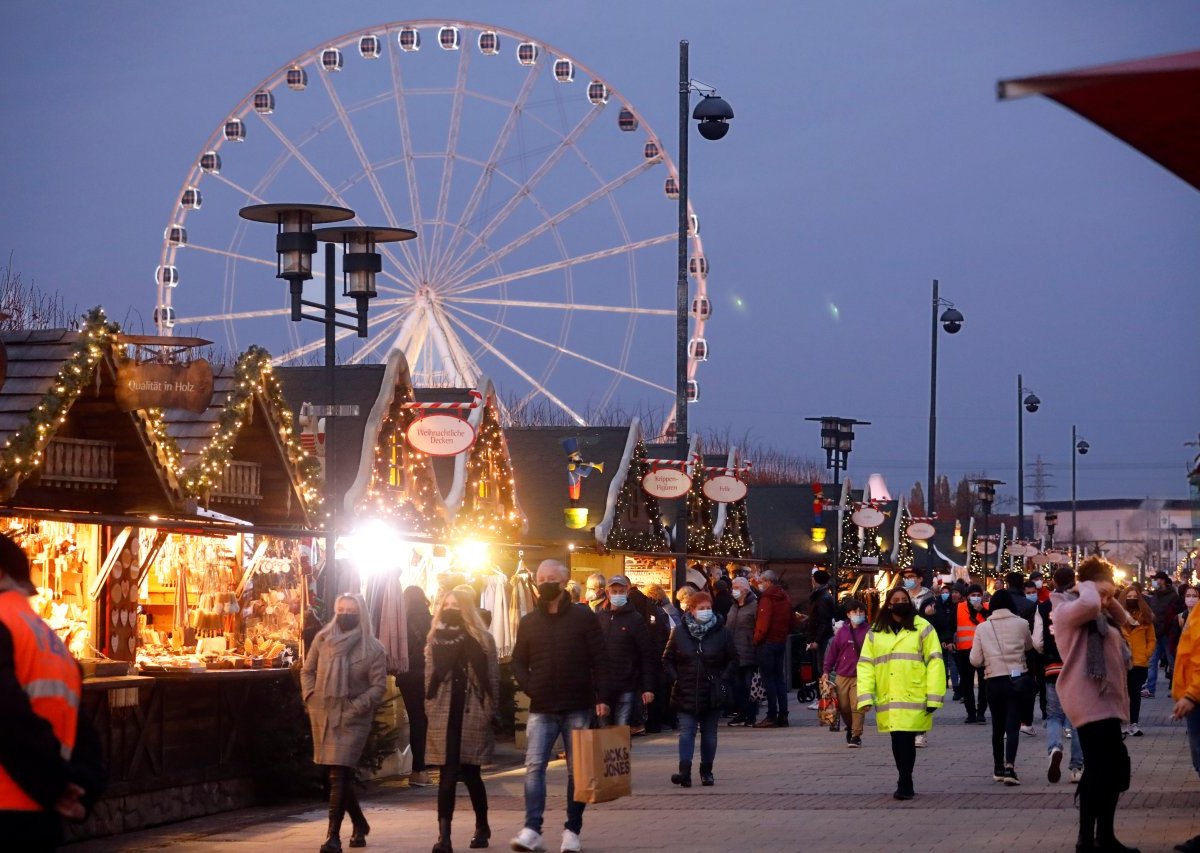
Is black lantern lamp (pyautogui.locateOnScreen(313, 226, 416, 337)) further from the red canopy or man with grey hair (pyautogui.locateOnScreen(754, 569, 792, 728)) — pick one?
the red canopy

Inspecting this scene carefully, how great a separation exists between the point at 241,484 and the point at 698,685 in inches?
179

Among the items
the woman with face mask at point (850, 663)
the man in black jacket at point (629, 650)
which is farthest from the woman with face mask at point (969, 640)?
the man in black jacket at point (629, 650)

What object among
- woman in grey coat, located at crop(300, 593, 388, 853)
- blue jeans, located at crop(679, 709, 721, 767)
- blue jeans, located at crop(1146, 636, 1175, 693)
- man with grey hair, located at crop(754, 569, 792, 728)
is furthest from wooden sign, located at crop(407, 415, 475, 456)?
blue jeans, located at crop(1146, 636, 1175, 693)

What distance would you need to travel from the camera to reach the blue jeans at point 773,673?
84.2 ft

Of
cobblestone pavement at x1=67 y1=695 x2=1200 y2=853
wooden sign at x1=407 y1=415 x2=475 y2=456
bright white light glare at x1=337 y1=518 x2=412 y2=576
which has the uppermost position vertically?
wooden sign at x1=407 y1=415 x2=475 y2=456

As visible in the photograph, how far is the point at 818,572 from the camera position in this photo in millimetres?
28984

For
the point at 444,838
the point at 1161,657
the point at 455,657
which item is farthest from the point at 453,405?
the point at 1161,657

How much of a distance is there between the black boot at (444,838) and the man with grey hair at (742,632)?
476 inches

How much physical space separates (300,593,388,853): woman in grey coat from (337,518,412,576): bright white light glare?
638 cm

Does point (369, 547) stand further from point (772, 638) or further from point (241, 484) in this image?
point (772, 638)

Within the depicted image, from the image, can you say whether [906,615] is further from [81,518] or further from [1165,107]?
[1165,107]

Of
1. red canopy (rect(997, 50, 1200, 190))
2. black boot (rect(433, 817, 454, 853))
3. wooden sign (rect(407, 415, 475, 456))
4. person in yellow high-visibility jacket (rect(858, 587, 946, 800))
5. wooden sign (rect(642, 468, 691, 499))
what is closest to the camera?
red canopy (rect(997, 50, 1200, 190))

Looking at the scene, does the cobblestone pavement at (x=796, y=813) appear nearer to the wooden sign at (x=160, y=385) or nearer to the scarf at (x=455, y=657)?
the scarf at (x=455, y=657)

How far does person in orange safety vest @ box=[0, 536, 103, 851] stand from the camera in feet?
20.2
